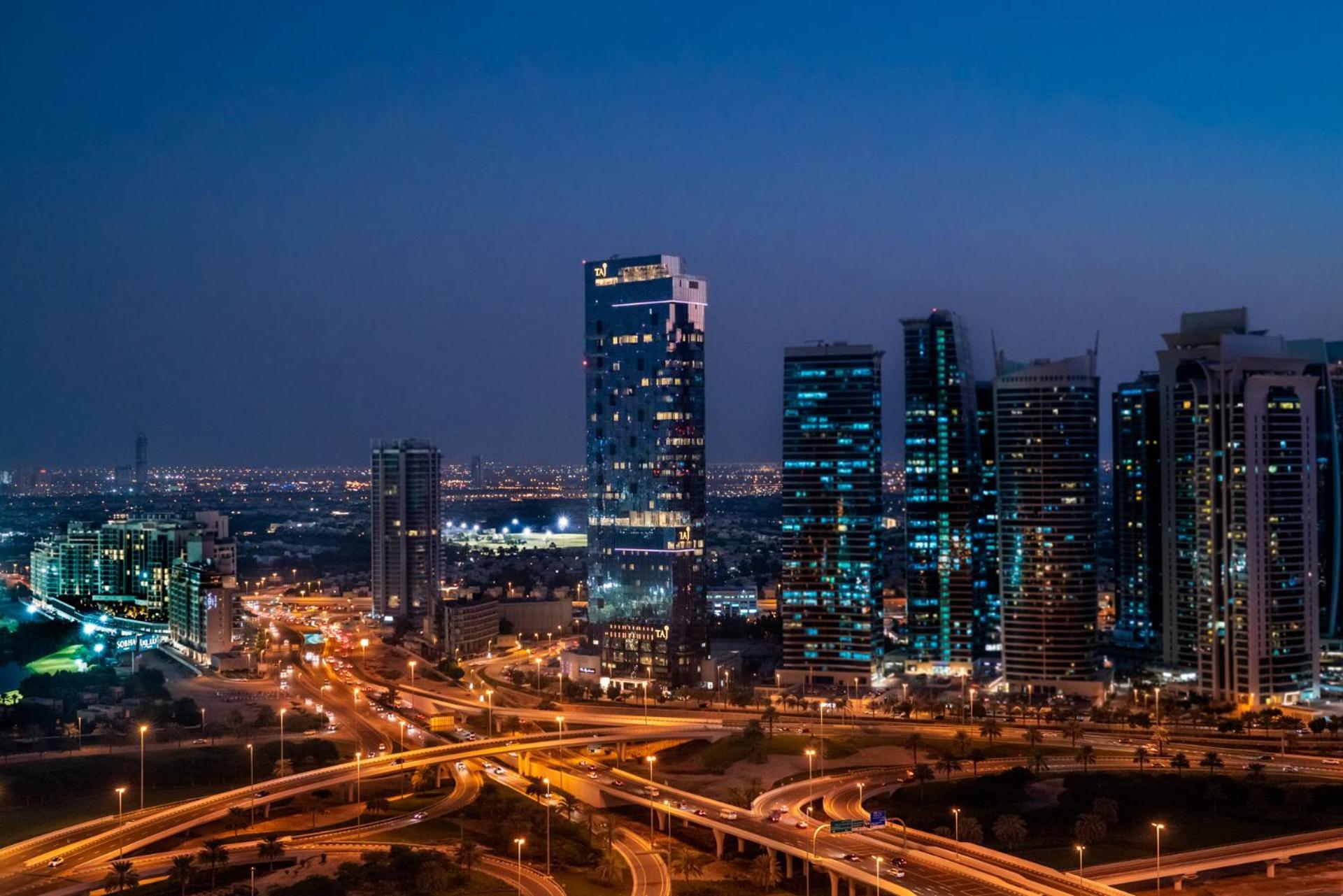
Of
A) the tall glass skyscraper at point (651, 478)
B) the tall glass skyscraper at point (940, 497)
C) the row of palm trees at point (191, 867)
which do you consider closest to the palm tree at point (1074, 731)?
the tall glass skyscraper at point (940, 497)

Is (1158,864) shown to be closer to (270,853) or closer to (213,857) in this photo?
(270,853)

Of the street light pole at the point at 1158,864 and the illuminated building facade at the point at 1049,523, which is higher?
the illuminated building facade at the point at 1049,523

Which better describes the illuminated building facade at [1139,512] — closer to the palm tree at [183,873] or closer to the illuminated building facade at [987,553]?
the illuminated building facade at [987,553]

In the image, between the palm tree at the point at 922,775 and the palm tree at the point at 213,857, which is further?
the palm tree at the point at 922,775

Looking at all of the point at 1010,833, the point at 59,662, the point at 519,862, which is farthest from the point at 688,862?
the point at 59,662

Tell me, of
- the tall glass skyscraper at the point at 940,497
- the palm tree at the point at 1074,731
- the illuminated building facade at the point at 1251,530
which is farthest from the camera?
the tall glass skyscraper at the point at 940,497

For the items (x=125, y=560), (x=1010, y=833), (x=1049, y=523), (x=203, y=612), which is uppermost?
(x=1049, y=523)

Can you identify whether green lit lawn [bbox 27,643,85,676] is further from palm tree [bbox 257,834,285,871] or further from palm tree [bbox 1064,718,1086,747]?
palm tree [bbox 1064,718,1086,747]
